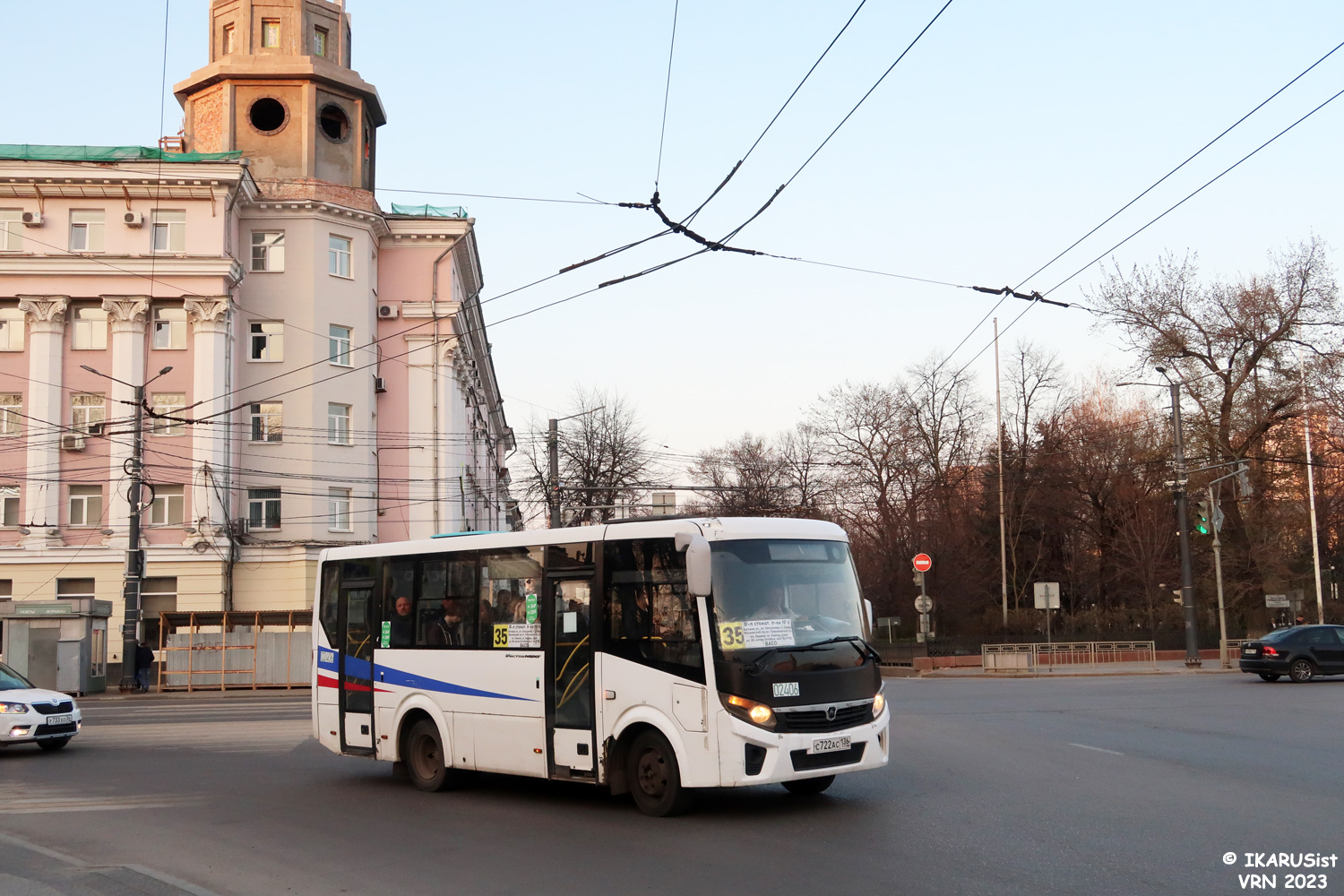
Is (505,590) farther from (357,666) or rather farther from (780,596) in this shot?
(780,596)

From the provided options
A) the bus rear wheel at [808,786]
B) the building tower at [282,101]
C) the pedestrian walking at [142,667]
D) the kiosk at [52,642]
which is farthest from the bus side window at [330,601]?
the building tower at [282,101]

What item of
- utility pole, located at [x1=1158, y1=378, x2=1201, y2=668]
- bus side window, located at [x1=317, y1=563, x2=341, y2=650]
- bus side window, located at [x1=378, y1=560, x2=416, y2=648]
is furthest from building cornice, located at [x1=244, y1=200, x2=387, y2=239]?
bus side window, located at [x1=378, y1=560, x2=416, y2=648]

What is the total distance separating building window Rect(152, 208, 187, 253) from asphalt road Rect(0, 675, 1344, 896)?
29480 millimetres

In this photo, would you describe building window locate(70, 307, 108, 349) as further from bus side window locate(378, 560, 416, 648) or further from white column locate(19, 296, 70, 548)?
bus side window locate(378, 560, 416, 648)

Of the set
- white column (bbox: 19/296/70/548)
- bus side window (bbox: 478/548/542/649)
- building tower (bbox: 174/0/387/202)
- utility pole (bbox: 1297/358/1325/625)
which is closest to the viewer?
bus side window (bbox: 478/548/542/649)

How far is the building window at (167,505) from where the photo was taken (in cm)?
4381

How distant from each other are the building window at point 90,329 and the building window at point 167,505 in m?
5.37

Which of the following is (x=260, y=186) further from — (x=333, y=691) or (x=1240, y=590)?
(x=1240, y=590)

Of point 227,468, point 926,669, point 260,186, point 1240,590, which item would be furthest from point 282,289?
point 1240,590

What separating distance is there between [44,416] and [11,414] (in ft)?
4.12

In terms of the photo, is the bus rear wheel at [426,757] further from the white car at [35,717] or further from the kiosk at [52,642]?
the kiosk at [52,642]

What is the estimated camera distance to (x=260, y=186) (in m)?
47.6

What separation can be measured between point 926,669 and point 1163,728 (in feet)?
85.0

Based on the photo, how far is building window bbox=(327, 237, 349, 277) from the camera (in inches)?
1885
